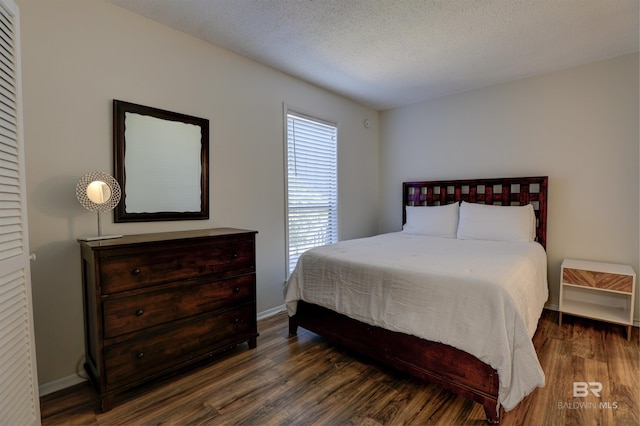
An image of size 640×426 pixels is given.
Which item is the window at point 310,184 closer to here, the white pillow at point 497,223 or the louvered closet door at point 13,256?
the white pillow at point 497,223

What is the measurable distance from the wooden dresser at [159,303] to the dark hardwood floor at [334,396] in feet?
0.45

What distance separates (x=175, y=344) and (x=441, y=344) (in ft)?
5.62

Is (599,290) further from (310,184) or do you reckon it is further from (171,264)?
(171,264)

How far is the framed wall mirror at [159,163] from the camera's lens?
2.14m

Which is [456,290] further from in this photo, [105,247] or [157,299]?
[105,247]

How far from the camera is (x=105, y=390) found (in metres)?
1.69

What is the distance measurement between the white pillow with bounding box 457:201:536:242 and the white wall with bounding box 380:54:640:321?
40cm

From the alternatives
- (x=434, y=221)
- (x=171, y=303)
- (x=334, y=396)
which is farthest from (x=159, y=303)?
(x=434, y=221)

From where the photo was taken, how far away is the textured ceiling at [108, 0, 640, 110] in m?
2.10

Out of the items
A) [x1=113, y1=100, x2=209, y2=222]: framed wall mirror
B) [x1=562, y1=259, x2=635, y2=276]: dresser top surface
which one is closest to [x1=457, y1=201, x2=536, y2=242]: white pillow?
[x1=562, y1=259, x2=635, y2=276]: dresser top surface

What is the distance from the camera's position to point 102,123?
2.06 metres

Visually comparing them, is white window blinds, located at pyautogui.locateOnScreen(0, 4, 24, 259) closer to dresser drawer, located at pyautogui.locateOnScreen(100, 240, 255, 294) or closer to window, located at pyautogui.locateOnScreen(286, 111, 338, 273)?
dresser drawer, located at pyautogui.locateOnScreen(100, 240, 255, 294)

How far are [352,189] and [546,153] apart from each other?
7.39 ft

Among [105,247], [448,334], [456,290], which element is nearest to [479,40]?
[456,290]
